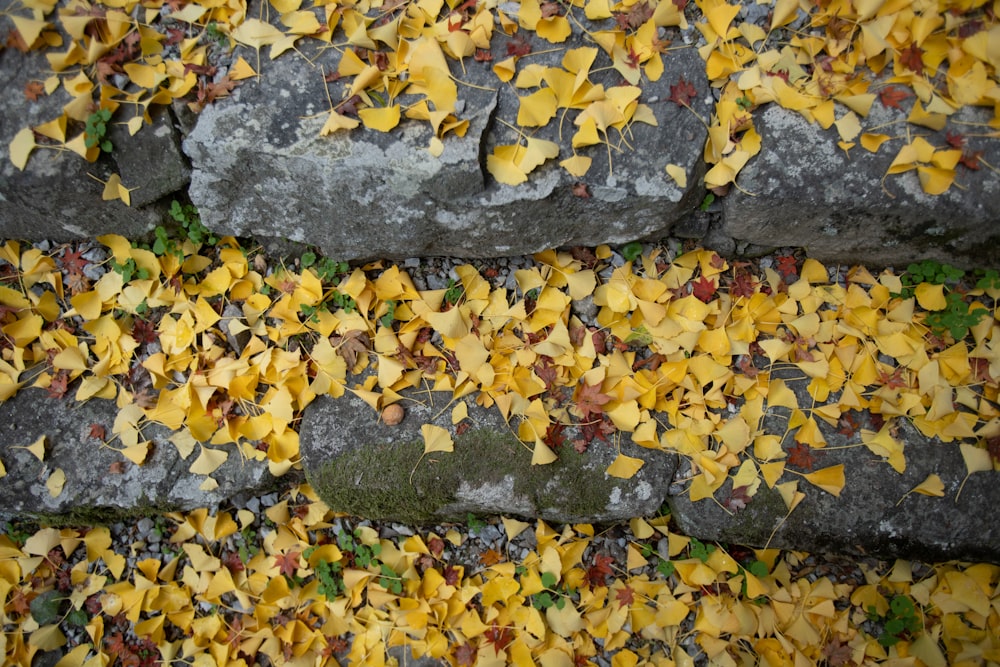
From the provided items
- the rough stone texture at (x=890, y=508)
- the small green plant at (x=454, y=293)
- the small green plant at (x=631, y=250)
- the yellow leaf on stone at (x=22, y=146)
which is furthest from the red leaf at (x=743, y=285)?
the yellow leaf on stone at (x=22, y=146)

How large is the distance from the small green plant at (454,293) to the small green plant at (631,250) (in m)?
0.62

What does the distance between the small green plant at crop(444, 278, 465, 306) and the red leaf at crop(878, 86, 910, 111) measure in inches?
60.0

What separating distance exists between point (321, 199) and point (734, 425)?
1.63 meters

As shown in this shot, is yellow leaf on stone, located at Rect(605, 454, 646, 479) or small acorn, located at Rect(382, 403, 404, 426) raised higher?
yellow leaf on stone, located at Rect(605, 454, 646, 479)

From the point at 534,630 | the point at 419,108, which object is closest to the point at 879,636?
the point at 534,630

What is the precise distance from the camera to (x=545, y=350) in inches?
86.7

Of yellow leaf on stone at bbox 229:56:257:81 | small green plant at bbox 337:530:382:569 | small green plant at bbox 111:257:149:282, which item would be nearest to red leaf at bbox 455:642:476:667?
small green plant at bbox 337:530:382:569

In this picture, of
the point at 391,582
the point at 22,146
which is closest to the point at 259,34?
the point at 22,146

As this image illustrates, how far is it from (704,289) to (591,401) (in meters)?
0.58

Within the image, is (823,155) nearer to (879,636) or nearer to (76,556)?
(879,636)

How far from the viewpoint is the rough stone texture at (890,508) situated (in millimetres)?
2143

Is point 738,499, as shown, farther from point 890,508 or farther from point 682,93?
point 682,93

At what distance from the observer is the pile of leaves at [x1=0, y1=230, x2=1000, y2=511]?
85.4 inches

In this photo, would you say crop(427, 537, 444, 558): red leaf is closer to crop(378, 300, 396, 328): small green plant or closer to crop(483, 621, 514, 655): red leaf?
crop(483, 621, 514, 655): red leaf
